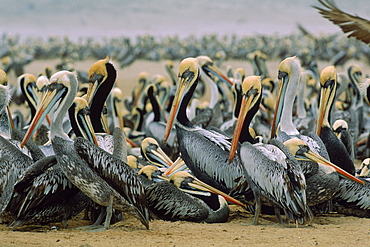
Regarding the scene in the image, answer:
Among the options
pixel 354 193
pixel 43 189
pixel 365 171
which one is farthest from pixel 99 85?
pixel 365 171

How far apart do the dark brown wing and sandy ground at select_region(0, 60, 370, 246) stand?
312 centimetres

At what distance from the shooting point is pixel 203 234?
4.50 meters

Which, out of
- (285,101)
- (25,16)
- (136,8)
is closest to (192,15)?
(136,8)

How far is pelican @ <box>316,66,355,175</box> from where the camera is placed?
582cm

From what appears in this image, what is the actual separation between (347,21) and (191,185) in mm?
3600

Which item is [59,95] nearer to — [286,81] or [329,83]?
[286,81]

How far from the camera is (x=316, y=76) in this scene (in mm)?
13922

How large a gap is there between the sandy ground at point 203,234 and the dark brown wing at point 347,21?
312 cm

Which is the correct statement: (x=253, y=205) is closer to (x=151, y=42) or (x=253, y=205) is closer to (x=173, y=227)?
(x=173, y=227)

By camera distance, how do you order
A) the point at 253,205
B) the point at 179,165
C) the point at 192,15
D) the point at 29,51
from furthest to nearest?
the point at 192,15
the point at 29,51
the point at 179,165
the point at 253,205

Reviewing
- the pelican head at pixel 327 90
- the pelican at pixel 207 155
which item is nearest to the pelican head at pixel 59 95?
the pelican at pixel 207 155

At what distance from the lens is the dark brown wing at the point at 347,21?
757 cm

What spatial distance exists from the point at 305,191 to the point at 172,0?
201 ft

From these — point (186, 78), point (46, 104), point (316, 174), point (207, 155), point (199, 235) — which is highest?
point (186, 78)
